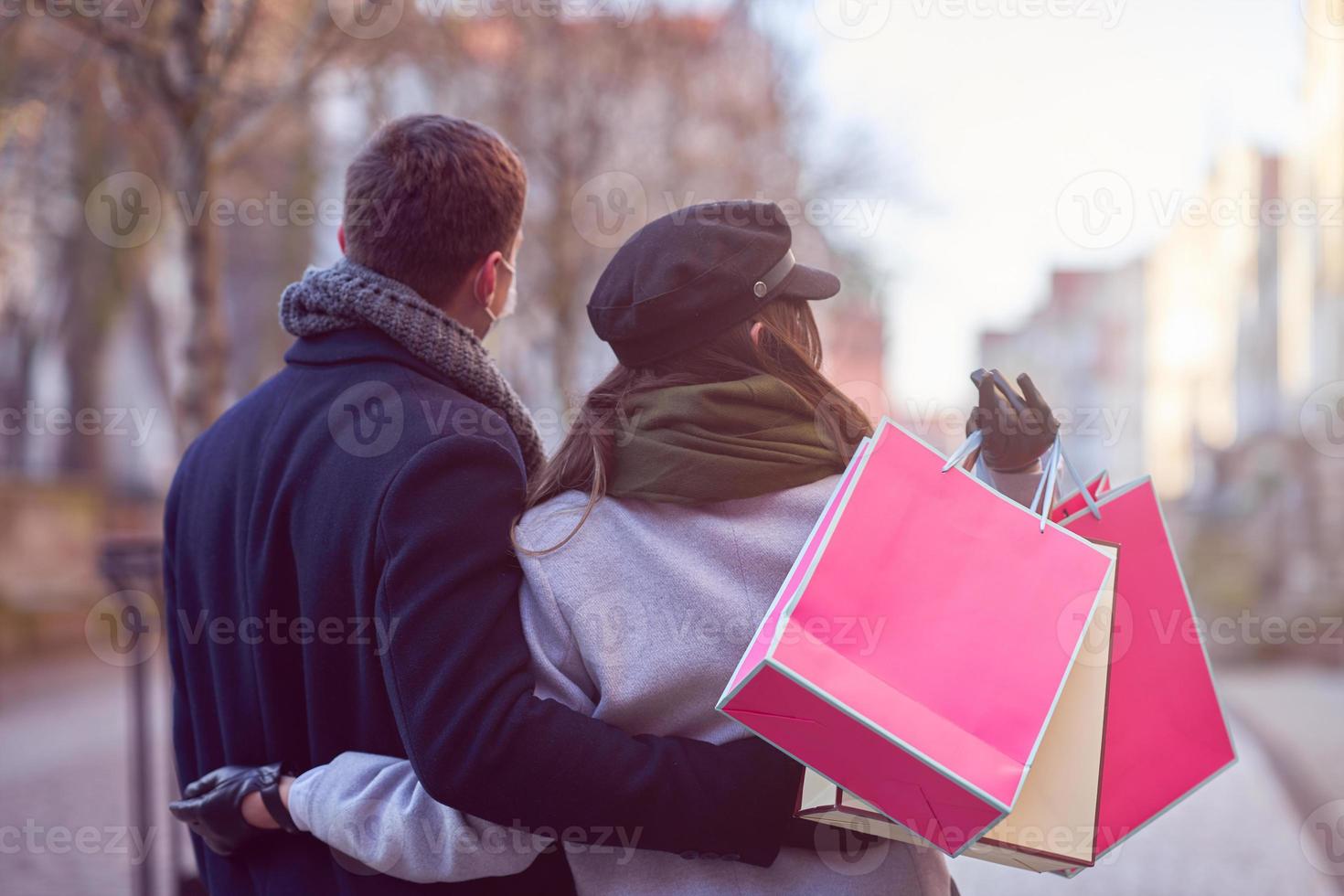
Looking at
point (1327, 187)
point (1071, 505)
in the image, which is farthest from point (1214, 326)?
point (1071, 505)

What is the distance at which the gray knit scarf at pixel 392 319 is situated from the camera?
1.96m

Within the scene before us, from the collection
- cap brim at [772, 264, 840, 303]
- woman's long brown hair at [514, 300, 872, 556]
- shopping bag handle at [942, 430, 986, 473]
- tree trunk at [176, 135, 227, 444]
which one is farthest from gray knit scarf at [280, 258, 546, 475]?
tree trunk at [176, 135, 227, 444]

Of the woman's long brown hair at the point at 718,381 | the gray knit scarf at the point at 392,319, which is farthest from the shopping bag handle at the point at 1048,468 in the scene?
the gray knit scarf at the point at 392,319

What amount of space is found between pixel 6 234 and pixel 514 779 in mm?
9512

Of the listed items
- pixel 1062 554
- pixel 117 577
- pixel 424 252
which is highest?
pixel 424 252

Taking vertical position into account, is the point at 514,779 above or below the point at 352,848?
above

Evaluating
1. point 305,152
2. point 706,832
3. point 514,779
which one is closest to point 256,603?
point 514,779

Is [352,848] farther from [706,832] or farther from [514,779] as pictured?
[706,832]

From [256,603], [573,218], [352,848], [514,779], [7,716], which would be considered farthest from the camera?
[573,218]

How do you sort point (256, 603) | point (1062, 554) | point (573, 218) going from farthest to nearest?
point (573, 218) → point (256, 603) → point (1062, 554)

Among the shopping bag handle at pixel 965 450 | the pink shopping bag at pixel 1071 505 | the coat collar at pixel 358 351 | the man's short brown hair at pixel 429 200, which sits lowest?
the pink shopping bag at pixel 1071 505

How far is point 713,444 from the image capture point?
1.72 meters

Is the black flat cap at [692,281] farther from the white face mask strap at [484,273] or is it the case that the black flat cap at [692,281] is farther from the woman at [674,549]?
the white face mask strap at [484,273]

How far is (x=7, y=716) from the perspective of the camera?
9922mm
